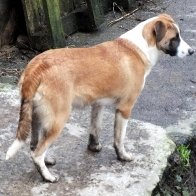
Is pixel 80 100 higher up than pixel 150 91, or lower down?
higher up

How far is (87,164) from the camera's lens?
4.72 m

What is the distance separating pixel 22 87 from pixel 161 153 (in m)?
1.42

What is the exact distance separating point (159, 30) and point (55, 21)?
242cm

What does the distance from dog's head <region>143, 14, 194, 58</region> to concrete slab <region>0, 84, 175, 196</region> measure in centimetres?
84

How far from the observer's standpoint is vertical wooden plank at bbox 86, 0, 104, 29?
7469mm

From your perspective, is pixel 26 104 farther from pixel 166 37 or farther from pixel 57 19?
pixel 57 19

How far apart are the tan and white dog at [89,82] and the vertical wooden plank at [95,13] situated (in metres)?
2.85

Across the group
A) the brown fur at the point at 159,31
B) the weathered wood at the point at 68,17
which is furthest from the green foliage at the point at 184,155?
the weathered wood at the point at 68,17

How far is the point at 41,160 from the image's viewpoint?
4.29 meters

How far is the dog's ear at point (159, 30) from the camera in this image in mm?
4582

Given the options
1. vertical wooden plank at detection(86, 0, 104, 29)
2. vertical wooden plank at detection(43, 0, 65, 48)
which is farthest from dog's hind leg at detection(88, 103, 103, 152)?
vertical wooden plank at detection(86, 0, 104, 29)

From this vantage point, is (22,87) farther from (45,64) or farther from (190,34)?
(190,34)

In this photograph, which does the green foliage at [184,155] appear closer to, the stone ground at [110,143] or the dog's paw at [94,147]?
the stone ground at [110,143]

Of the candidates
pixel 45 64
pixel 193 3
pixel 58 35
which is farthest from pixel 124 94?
pixel 193 3
